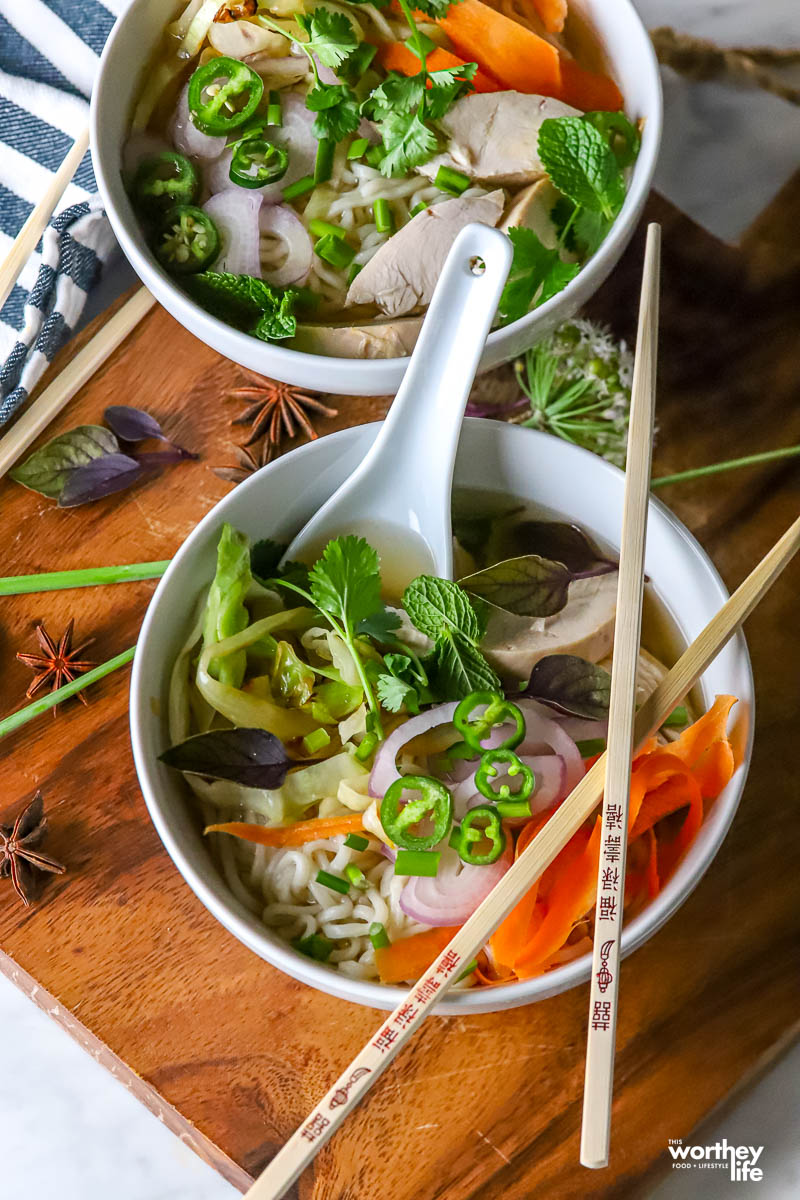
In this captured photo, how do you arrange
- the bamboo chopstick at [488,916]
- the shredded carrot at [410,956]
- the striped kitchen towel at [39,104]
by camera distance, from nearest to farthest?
the bamboo chopstick at [488,916] < the shredded carrot at [410,956] < the striped kitchen towel at [39,104]

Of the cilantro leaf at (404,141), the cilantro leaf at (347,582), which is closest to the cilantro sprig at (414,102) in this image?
the cilantro leaf at (404,141)

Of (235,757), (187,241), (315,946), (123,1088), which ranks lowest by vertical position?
(123,1088)

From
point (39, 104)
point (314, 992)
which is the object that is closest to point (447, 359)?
point (314, 992)

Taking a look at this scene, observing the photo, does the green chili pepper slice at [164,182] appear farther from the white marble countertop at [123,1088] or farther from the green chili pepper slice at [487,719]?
the green chili pepper slice at [487,719]

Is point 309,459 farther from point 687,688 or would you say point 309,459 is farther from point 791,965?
point 791,965

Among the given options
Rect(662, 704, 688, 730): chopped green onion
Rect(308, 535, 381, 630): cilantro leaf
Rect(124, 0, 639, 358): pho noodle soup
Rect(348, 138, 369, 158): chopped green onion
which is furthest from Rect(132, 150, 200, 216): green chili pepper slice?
Rect(662, 704, 688, 730): chopped green onion

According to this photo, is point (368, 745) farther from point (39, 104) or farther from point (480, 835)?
point (39, 104)

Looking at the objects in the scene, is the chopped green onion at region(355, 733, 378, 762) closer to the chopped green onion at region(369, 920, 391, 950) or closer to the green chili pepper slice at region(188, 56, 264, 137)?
the chopped green onion at region(369, 920, 391, 950)
